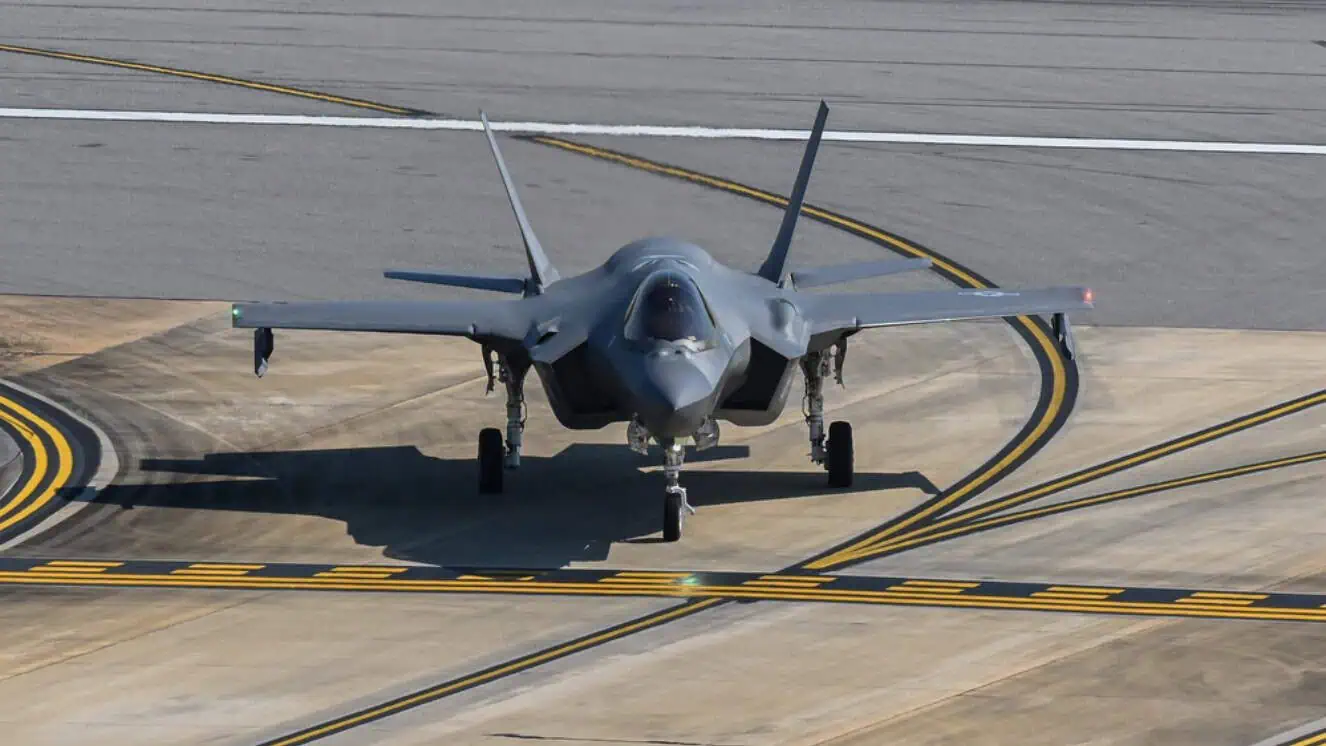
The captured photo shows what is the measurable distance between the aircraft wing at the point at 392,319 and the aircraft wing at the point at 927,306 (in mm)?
3791

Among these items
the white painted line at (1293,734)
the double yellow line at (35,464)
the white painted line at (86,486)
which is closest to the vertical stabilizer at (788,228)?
the white painted line at (86,486)

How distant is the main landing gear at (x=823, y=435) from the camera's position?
102 ft

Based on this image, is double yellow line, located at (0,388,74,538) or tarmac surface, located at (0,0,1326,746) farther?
double yellow line, located at (0,388,74,538)

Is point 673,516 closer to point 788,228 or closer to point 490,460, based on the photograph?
point 490,460

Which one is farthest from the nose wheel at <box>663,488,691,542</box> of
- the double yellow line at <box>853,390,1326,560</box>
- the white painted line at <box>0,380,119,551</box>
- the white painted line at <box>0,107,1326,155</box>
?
the white painted line at <box>0,107,1326,155</box>

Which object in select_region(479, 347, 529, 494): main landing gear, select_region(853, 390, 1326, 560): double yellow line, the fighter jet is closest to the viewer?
the fighter jet

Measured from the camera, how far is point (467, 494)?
103ft

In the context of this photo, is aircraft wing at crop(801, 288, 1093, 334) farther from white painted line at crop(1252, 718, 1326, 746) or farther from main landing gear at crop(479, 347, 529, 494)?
white painted line at crop(1252, 718, 1326, 746)

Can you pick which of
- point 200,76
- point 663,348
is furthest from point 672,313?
point 200,76

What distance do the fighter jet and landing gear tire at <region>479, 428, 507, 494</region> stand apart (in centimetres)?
2

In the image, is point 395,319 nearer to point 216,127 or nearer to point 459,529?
point 459,529

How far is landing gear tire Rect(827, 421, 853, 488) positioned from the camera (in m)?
31.2

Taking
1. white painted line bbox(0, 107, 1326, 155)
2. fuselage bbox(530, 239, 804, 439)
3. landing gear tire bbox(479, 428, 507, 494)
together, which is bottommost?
landing gear tire bbox(479, 428, 507, 494)

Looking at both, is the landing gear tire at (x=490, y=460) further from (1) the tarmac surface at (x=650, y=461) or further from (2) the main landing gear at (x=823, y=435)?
(2) the main landing gear at (x=823, y=435)
